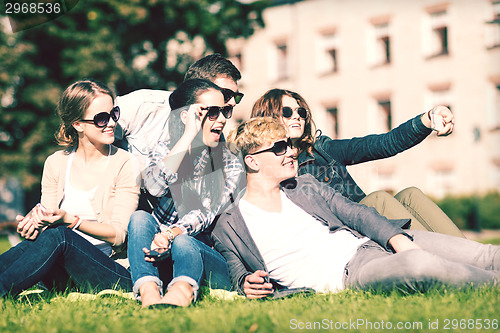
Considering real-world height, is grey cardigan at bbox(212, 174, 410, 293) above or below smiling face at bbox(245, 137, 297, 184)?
below

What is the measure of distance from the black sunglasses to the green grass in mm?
1522

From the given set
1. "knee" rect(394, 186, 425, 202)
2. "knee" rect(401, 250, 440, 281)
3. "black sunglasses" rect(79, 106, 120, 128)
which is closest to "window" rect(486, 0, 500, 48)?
"knee" rect(394, 186, 425, 202)

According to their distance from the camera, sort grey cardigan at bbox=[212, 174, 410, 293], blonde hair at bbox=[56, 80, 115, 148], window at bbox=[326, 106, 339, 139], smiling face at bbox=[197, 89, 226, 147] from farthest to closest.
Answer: window at bbox=[326, 106, 339, 139]
blonde hair at bbox=[56, 80, 115, 148]
smiling face at bbox=[197, 89, 226, 147]
grey cardigan at bbox=[212, 174, 410, 293]

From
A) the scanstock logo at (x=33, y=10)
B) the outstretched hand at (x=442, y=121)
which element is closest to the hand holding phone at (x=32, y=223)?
the outstretched hand at (x=442, y=121)

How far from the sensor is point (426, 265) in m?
3.71

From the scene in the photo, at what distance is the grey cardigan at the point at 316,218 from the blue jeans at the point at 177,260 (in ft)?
0.45

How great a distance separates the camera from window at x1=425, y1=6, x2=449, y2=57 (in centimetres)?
2495

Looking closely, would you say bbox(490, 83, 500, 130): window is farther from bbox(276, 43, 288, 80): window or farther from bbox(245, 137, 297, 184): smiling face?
bbox(245, 137, 297, 184): smiling face

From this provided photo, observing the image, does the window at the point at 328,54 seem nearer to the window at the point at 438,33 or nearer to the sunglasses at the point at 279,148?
the window at the point at 438,33

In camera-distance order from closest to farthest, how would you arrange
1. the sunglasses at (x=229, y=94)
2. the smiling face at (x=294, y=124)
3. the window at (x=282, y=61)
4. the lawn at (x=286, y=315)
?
the lawn at (x=286, y=315)
the smiling face at (x=294, y=124)
the sunglasses at (x=229, y=94)
the window at (x=282, y=61)

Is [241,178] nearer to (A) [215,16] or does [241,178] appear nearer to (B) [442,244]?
(B) [442,244]

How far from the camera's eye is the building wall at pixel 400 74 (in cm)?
2405

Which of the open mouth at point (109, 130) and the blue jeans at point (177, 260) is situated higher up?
the open mouth at point (109, 130)

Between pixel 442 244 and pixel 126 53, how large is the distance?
680 inches
